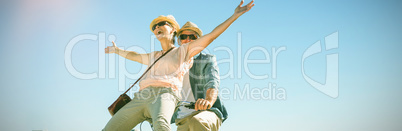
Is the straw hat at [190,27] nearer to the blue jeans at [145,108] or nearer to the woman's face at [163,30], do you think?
the woman's face at [163,30]

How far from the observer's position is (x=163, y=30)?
4.32m

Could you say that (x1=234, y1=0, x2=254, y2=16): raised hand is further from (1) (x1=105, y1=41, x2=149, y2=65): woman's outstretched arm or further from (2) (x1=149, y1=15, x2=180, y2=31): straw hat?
(1) (x1=105, y1=41, x2=149, y2=65): woman's outstretched arm

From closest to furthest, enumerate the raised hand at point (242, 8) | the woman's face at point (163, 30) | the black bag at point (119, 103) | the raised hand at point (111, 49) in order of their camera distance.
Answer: the raised hand at point (242, 8) < the black bag at point (119, 103) < the woman's face at point (163, 30) < the raised hand at point (111, 49)

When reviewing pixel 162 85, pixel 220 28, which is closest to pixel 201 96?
pixel 162 85

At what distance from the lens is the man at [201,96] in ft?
12.9

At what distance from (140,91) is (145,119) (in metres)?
0.33

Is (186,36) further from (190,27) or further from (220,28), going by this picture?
(220,28)

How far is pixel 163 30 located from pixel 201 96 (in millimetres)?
1008

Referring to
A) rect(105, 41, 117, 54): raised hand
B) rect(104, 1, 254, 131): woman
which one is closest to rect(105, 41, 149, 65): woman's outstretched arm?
rect(105, 41, 117, 54): raised hand

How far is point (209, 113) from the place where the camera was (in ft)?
13.7

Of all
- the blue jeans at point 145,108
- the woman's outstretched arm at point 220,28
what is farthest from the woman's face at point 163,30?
the blue jeans at point 145,108

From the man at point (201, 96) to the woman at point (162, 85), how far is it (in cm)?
32

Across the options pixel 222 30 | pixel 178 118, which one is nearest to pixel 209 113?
pixel 178 118

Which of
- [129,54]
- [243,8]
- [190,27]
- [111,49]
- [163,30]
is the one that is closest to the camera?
[243,8]
